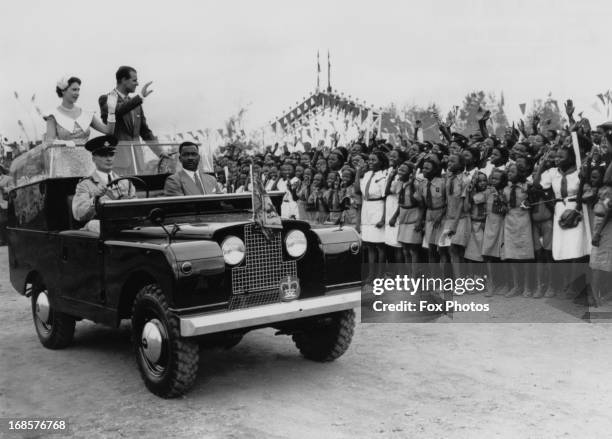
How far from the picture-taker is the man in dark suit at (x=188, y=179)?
6035 mm

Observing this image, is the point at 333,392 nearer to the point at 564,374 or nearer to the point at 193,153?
the point at 564,374

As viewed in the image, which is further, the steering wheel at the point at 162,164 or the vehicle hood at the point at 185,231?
the steering wheel at the point at 162,164

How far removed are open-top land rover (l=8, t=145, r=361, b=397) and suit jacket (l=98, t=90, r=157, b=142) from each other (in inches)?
41.7

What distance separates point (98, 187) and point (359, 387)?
2.87m

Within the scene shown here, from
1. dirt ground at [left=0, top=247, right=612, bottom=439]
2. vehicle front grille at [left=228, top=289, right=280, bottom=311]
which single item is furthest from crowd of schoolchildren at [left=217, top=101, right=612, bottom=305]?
vehicle front grille at [left=228, top=289, right=280, bottom=311]

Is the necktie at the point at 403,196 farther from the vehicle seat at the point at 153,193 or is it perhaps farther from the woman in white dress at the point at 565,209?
the vehicle seat at the point at 153,193

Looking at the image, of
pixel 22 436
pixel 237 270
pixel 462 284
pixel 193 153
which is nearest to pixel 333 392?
pixel 237 270

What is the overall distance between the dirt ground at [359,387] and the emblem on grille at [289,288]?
2.27 feet

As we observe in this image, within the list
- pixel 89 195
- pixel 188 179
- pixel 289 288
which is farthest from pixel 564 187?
pixel 89 195

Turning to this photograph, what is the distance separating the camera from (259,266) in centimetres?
495

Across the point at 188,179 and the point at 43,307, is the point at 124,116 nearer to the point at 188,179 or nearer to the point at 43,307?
the point at 188,179

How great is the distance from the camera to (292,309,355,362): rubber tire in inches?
217

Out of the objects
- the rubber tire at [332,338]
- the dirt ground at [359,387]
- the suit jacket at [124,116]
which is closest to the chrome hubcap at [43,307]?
the dirt ground at [359,387]

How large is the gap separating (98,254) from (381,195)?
4887 millimetres
